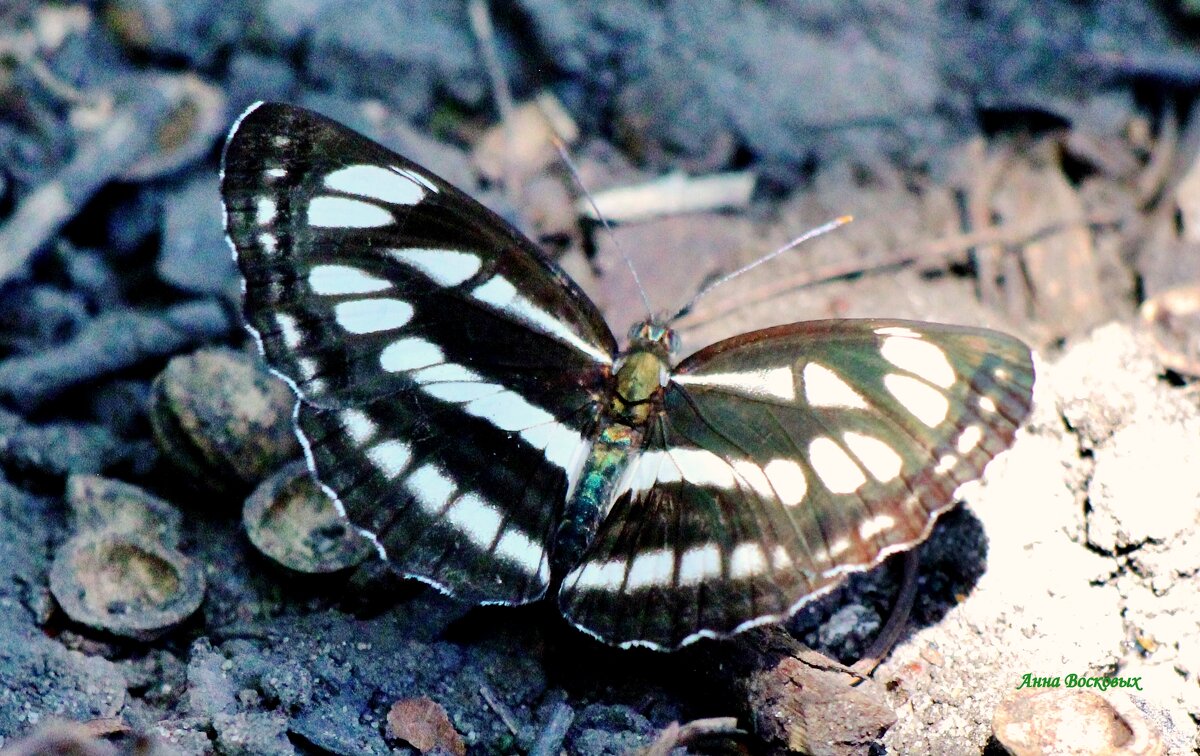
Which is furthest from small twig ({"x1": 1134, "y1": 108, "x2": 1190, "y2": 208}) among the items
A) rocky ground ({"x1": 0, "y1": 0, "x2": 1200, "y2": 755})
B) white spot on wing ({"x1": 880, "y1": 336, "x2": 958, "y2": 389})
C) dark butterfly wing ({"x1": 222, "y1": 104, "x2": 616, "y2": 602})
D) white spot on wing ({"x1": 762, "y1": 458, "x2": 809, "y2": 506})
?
dark butterfly wing ({"x1": 222, "y1": 104, "x2": 616, "y2": 602})

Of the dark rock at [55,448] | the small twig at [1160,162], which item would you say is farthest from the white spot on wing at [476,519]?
the small twig at [1160,162]

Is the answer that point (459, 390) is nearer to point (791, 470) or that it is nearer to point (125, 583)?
point (791, 470)

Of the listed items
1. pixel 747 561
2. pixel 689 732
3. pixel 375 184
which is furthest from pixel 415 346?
pixel 689 732

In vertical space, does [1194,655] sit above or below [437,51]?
below

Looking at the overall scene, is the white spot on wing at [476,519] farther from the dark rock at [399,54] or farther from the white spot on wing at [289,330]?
the dark rock at [399,54]

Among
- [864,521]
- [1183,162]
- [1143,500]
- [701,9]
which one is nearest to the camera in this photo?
[864,521]

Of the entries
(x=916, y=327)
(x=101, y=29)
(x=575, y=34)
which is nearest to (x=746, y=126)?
(x=575, y=34)

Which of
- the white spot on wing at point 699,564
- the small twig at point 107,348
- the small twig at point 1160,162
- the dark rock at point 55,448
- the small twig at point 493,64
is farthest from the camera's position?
the small twig at point 493,64

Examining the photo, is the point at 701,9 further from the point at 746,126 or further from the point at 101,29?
the point at 101,29

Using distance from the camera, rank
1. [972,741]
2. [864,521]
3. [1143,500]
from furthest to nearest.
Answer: [1143,500]
[972,741]
[864,521]
